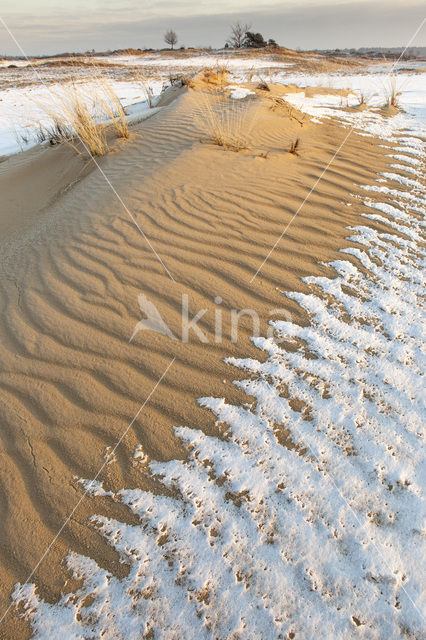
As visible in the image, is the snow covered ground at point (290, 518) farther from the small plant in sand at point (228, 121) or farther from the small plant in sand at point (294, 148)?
the small plant in sand at point (228, 121)

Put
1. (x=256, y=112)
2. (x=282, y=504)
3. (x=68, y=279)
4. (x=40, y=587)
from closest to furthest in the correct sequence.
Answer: (x=40, y=587) < (x=282, y=504) < (x=68, y=279) < (x=256, y=112)

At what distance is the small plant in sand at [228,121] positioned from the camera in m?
4.33

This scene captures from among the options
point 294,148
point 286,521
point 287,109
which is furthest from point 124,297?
point 287,109

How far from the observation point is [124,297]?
2453mm

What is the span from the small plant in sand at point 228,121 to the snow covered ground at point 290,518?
3.05m

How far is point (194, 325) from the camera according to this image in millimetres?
2289

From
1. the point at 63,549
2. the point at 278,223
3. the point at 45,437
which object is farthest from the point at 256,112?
the point at 63,549

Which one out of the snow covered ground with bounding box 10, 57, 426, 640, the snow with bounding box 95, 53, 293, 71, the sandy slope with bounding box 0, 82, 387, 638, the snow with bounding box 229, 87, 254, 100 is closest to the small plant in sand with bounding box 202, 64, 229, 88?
the snow with bounding box 229, 87, 254, 100

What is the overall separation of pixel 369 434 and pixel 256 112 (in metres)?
5.04

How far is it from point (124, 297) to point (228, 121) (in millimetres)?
3740

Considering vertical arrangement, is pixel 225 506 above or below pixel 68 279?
below

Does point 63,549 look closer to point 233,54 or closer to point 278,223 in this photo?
point 278,223

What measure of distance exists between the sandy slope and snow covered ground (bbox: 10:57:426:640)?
0.12m

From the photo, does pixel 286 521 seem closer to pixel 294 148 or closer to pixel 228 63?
pixel 294 148
